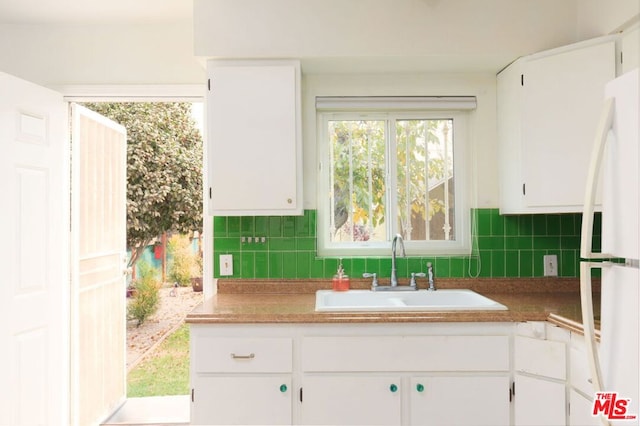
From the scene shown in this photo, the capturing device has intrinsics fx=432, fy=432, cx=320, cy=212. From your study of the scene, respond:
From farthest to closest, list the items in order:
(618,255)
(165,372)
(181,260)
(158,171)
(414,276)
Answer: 1. (181,260)
2. (158,171)
3. (165,372)
4. (414,276)
5. (618,255)

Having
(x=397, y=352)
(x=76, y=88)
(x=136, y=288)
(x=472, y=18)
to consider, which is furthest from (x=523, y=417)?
(x=136, y=288)

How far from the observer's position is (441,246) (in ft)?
8.21

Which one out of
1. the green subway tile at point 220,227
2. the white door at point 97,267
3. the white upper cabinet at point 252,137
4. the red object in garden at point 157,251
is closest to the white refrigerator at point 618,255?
the white upper cabinet at point 252,137

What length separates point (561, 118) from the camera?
79.8 inches

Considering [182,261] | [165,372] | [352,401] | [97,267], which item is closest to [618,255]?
[352,401]

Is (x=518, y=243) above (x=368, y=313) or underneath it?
above

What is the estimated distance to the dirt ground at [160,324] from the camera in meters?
4.96

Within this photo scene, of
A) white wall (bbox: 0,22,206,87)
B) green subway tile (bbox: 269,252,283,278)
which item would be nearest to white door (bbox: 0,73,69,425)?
white wall (bbox: 0,22,206,87)

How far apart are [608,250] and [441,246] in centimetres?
139

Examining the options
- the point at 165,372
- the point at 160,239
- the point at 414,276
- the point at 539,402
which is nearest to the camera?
the point at 539,402

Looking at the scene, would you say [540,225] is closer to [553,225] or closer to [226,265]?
[553,225]

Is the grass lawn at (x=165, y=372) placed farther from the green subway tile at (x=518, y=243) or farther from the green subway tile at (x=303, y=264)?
the green subway tile at (x=518, y=243)

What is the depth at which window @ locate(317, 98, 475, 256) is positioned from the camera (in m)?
2.51

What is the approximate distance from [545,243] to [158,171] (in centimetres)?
430
